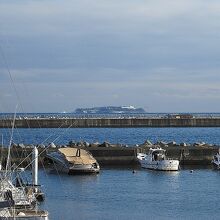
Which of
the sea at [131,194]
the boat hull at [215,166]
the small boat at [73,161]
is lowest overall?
the sea at [131,194]

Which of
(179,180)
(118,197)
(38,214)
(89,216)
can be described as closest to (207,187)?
(179,180)

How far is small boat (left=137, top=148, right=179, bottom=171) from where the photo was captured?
2667 inches

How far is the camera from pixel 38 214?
32.3 metres

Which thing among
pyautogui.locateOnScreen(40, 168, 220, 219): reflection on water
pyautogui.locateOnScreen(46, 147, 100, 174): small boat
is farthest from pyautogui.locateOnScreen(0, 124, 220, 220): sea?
pyautogui.locateOnScreen(46, 147, 100, 174): small boat

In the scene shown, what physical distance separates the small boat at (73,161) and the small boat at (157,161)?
5.22 meters

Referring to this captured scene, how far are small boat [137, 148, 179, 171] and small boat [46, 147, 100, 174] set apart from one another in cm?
522

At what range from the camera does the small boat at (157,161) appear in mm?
67750

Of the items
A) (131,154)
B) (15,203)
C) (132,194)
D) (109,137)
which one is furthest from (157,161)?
(109,137)

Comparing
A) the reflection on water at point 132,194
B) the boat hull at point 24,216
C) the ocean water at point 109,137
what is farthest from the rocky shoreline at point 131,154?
the boat hull at point 24,216

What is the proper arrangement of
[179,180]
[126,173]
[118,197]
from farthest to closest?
1. [126,173]
2. [179,180]
3. [118,197]

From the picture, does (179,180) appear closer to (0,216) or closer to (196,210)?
(196,210)

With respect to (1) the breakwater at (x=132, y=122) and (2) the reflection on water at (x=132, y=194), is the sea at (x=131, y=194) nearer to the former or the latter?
(2) the reflection on water at (x=132, y=194)

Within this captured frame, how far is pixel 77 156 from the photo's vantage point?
66000 mm

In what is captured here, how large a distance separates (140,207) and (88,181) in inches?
584
